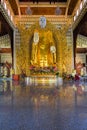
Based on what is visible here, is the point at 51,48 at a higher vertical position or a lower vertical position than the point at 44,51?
higher

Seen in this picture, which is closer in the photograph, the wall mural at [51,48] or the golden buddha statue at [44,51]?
the wall mural at [51,48]

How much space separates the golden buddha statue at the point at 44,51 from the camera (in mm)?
27652

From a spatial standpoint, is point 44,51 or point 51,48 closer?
point 51,48

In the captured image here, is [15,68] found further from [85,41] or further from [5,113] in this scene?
[5,113]

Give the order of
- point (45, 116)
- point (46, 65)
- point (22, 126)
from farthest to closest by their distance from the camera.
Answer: point (46, 65) < point (45, 116) < point (22, 126)

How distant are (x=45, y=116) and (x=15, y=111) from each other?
0.93 metres

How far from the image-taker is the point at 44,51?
1143 inches

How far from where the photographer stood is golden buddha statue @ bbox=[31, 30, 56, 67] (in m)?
27.7

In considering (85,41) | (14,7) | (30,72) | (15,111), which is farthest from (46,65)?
(15,111)

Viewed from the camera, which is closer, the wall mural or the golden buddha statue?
the wall mural

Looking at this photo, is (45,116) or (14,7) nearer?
(45,116)

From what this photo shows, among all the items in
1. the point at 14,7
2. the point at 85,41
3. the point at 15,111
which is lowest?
the point at 15,111

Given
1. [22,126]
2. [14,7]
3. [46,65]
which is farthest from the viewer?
[46,65]

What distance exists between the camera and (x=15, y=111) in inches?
223
